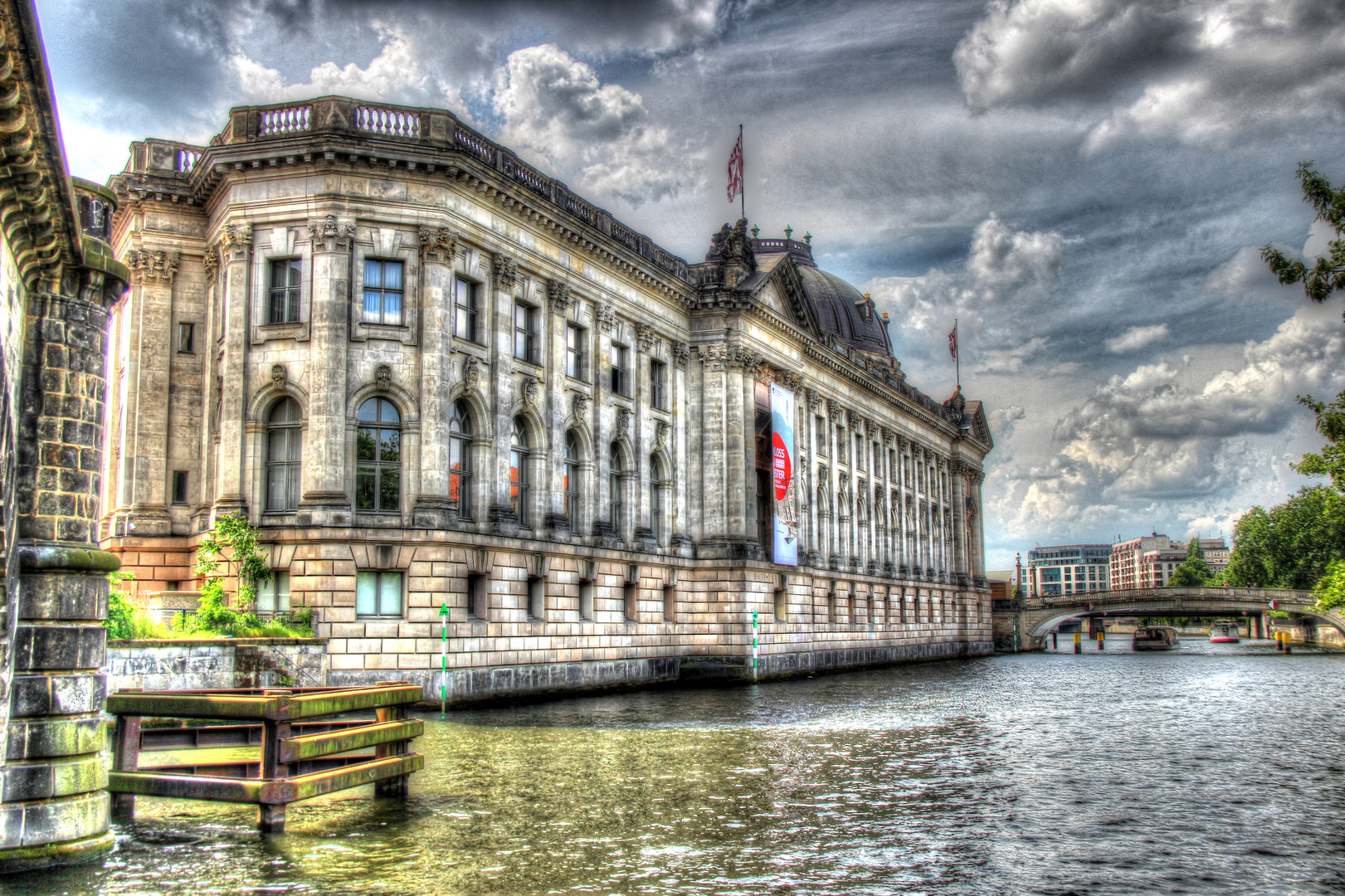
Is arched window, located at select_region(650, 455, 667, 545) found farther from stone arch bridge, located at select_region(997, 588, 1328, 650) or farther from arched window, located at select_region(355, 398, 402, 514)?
stone arch bridge, located at select_region(997, 588, 1328, 650)

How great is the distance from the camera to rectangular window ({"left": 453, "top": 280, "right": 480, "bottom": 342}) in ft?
122

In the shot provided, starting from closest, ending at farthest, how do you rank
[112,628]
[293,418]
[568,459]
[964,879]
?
[964,879] < [112,628] < [293,418] < [568,459]

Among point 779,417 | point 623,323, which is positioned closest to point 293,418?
point 623,323

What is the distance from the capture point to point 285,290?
117ft

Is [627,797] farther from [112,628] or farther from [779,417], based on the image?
[779,417]

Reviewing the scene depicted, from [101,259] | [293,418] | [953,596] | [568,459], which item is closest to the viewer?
[101,259]

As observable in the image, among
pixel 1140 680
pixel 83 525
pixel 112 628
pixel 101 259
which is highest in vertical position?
pixel 101 259

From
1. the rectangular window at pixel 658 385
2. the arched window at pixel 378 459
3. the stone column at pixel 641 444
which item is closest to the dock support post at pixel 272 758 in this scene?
the arched window at pixel 378 459

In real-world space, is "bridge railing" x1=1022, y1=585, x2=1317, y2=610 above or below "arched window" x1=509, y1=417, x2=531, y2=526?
below

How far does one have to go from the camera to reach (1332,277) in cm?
2080

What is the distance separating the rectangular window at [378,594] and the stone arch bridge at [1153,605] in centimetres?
7468

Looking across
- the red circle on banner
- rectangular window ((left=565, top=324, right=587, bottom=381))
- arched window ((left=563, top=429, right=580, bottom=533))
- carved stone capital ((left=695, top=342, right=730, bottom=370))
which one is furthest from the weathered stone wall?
the red circle on banner

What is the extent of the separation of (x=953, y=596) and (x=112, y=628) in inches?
3108

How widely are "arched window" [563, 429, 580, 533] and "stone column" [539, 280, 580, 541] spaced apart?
21.2 inches
